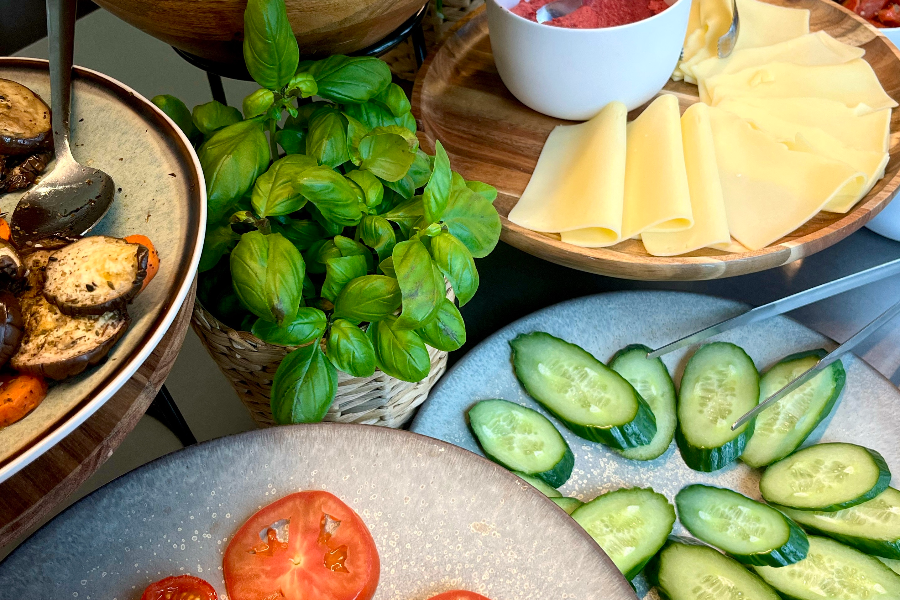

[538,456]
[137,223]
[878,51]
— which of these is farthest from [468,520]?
[878,51]

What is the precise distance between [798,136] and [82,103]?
850mm

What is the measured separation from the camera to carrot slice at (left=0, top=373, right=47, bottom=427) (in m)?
0.40

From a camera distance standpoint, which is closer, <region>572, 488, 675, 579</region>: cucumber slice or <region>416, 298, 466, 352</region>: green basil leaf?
<region>416, 298, 466, 352</region>: green basil leaf

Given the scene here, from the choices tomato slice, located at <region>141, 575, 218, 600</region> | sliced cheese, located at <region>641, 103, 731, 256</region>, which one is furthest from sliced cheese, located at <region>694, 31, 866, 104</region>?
tomato slice, located at <region>141, 575, 218, 600</region>

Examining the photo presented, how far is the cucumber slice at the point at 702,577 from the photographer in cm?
71

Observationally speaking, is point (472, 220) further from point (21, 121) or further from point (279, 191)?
point (21, 121)

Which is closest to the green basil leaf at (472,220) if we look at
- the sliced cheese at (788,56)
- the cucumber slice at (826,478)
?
the cucumber slice at (826,478)

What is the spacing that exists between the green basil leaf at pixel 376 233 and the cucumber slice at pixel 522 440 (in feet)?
0.95

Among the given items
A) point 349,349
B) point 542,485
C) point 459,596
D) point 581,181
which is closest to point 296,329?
point 349,349

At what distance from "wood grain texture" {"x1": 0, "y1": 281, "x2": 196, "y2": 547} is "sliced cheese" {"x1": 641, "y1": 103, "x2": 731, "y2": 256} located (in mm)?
583

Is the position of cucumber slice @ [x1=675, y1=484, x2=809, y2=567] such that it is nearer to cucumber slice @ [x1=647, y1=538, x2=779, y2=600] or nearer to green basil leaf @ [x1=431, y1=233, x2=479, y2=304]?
cucumber slice @ [x1=647, y1=538, x2=779, y2=600]

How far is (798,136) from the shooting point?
3.00 feet

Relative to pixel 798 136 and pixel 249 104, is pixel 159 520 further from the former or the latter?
pixel 798 136

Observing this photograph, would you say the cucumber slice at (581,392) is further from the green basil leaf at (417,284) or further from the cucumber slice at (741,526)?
the green basil leaf at (417,284)
